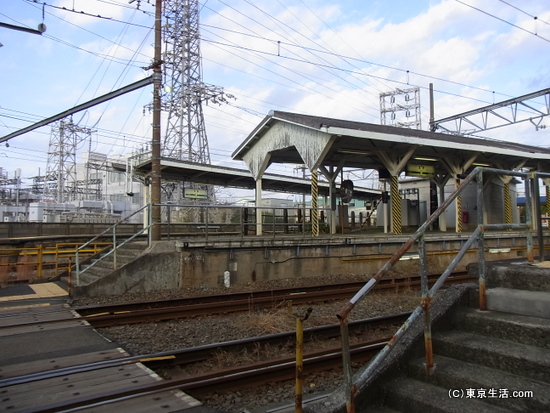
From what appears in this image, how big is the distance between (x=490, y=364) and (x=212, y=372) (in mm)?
3308

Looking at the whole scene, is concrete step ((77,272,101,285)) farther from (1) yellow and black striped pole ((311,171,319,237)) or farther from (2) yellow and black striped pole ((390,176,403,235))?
(2) yellow and black striped pole ((390,176,403,235))

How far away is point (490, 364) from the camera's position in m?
3.36

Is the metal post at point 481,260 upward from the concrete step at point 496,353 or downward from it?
upward

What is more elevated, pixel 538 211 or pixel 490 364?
pixel 538 211

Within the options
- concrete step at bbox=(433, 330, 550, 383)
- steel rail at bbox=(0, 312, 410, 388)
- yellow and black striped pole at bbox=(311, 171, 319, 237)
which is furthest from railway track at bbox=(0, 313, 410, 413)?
yellow and black striped pole at bbox=(311, 171, 319, 237)

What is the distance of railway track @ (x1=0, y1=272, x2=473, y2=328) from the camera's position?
869cm

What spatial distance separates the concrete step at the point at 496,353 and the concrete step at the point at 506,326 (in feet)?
0.18

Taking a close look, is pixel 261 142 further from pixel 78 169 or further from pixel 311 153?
pixel 78 169

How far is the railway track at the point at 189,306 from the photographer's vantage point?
8688 millimetres

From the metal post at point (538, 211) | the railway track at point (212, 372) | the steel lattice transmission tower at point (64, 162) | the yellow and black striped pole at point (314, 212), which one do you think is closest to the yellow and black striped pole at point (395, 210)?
the yellow and black striped pole at point (314, 212)

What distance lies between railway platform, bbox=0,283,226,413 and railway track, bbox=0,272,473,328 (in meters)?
0.44

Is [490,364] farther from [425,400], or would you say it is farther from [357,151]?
[357,151]

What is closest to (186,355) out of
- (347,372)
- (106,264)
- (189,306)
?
(189,306)

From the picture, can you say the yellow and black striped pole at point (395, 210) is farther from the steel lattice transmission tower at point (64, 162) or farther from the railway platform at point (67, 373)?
the steel lattice transmission tower at point (64, 162)
